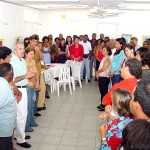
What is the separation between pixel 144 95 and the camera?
1420 millimetres

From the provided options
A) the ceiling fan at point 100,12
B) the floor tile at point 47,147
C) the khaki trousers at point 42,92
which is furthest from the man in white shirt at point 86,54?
the floor tile at point 47,147

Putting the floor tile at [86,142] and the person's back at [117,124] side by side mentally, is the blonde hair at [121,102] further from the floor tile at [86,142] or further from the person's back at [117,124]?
the floor tile at [86,142]

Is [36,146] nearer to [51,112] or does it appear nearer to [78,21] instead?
[51,112]

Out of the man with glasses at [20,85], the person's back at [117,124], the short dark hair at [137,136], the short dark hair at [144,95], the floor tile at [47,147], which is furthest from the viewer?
the floor tile at [47,147]

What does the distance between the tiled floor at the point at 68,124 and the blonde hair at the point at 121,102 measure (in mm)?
1694

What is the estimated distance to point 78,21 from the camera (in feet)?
36.2

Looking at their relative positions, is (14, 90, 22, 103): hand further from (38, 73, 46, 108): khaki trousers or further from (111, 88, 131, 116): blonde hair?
(38, 73, 46, 108): khaki trousers

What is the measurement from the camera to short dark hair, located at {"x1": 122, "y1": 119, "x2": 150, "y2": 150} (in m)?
1.02

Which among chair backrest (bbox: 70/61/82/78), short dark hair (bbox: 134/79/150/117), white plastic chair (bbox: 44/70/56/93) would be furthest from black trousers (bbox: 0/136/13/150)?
chair backrest (bbox: 70/61/82/78)

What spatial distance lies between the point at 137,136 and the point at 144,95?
0.43 meters

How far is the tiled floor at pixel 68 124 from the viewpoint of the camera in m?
3.84

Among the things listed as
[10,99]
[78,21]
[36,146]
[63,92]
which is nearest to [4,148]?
[10,99]

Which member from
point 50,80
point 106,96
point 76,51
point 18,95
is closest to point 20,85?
point 18,95

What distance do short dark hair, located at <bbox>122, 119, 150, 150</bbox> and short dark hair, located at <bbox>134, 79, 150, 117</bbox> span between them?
0.32 metres
